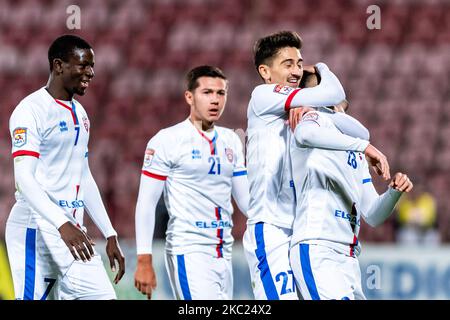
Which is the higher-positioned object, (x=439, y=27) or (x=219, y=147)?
(x=439, y=27)

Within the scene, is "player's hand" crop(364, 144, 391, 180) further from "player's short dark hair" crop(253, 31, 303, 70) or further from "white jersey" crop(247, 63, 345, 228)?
"player's short dark hair" crop(253, 31, 303, 70)

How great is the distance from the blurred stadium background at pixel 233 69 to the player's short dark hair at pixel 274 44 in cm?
698

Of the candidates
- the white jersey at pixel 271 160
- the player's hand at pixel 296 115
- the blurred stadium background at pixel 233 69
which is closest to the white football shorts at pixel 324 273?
the white jersey at pixel 271 160

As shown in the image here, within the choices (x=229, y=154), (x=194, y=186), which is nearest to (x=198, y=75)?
(x=229, y=154)

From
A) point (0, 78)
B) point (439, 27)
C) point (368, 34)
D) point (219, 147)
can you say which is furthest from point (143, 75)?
point (219, 147)

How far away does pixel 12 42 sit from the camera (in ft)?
63.6

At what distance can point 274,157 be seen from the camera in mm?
5488

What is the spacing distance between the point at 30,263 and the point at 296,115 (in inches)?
69.6

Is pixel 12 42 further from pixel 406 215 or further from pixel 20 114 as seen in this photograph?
pixel 20 114

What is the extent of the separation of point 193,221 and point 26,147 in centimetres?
139

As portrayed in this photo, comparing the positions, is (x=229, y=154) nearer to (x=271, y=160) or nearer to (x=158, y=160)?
(x=158, y=160)

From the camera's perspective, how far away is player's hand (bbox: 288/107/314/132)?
204 inches

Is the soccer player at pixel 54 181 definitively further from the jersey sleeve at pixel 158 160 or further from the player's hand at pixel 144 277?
the jersey sleeve at pixel 158 160

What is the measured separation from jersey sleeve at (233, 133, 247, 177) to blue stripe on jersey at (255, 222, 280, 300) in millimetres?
1215
